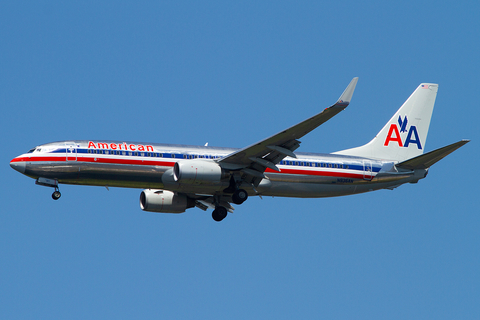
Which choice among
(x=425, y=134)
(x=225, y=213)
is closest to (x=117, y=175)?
(x=225, y=213)

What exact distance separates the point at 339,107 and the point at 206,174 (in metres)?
8.74

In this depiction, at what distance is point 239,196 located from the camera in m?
36.2

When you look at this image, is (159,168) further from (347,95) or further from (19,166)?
(347,95)

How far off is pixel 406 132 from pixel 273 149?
13512 mm

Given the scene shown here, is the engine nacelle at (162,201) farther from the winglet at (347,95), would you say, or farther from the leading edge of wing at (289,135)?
the winglet at (347,95)

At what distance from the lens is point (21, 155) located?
34.8 m

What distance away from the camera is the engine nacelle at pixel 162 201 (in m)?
39.5

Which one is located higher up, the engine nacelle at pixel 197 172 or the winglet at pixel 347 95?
the winglet at pixel 347 95

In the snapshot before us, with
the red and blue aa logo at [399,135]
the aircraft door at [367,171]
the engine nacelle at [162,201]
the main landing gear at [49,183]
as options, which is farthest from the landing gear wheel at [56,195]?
the red and blue aa logo at [399,135]

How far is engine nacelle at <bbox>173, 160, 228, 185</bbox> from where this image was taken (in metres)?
33.9

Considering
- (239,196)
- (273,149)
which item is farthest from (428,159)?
(239,196)

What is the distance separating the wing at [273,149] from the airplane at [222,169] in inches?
1.9

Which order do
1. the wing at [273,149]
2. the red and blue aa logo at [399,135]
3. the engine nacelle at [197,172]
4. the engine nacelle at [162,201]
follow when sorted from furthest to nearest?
the red and blue aa logo at [399,135], the engine nacelle at [162,201], the engine nacelle at [197,172], the wing at [273,149]

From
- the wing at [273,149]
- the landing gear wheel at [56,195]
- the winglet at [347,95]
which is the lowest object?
the landing gear wheel at [56,195]
